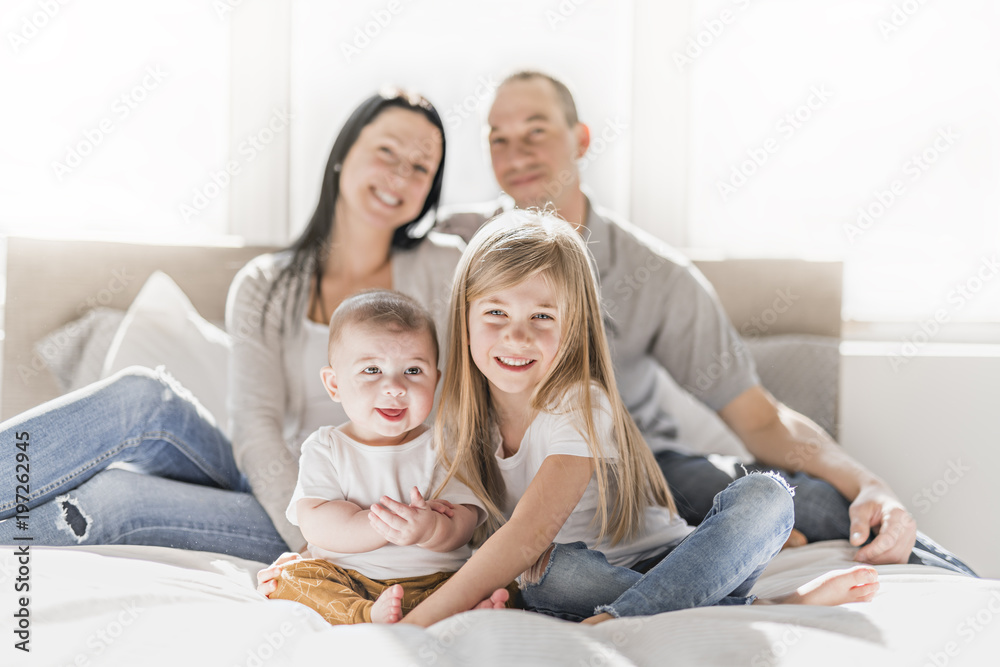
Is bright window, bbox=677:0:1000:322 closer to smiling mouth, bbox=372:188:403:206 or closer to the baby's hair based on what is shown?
smiling mouth, bbox=372:188:403:206

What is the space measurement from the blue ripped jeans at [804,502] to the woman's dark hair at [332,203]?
2.37ft

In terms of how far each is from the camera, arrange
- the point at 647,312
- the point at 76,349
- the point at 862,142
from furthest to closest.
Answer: the point at 862,142
the point at 76,349
the point at 647,312

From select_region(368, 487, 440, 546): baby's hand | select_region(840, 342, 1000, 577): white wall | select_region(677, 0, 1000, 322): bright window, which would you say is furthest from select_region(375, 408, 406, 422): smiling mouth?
select_region(677, 0, 1000, 322): bright window

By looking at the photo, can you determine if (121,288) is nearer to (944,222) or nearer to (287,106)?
(287,106)

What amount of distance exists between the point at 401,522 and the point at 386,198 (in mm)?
706

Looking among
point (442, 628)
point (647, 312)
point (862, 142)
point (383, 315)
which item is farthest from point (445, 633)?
point (862, 142)

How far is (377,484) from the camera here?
103 centimetres

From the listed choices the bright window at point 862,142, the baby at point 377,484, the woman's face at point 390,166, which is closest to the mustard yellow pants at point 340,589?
the baby at point 377,484

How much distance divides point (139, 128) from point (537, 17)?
46.2 inches

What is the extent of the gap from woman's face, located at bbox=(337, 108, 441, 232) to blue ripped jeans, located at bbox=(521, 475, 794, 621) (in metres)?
0.77

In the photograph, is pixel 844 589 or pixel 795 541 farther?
pixel 795 541

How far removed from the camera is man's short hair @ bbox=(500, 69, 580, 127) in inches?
60.7

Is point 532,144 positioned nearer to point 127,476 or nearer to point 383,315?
point 383,315

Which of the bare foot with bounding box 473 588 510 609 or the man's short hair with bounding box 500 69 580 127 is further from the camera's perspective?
the man's short hair with bounding box 500 69 580 127
